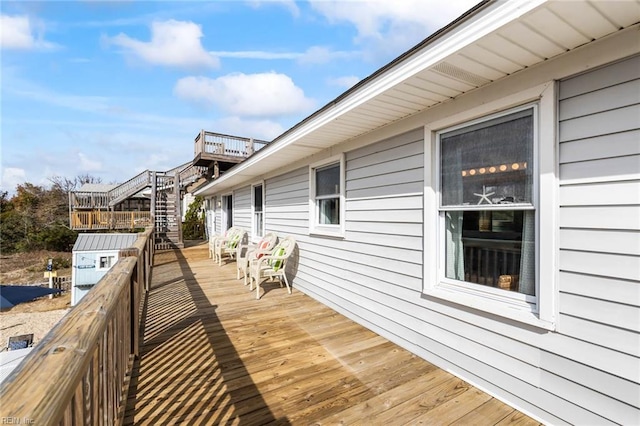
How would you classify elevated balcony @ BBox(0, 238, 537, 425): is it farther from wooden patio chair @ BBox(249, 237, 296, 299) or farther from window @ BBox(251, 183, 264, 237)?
window @ BBox(251, 183, 264, 237)

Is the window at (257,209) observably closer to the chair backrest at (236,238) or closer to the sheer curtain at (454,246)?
the chair backrest at (236,238)

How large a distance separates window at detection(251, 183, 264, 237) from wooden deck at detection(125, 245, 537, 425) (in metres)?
3.65

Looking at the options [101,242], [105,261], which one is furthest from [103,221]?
[105,261]

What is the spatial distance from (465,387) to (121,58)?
35.7ft

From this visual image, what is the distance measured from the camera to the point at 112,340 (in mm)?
1762

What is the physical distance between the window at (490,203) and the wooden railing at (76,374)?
8.08ft

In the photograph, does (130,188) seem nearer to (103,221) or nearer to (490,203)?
(103,221)

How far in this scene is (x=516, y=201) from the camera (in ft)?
7.05

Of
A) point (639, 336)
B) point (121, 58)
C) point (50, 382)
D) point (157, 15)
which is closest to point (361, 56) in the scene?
point (157, 15)

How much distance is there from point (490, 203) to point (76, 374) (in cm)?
252

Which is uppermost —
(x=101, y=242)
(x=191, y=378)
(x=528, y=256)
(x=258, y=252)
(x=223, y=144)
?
(x=223, y=144)

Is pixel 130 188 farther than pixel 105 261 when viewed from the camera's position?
Yes

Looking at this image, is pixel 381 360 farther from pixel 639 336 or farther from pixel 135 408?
pixel 135 408

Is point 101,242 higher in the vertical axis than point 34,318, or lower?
higher
